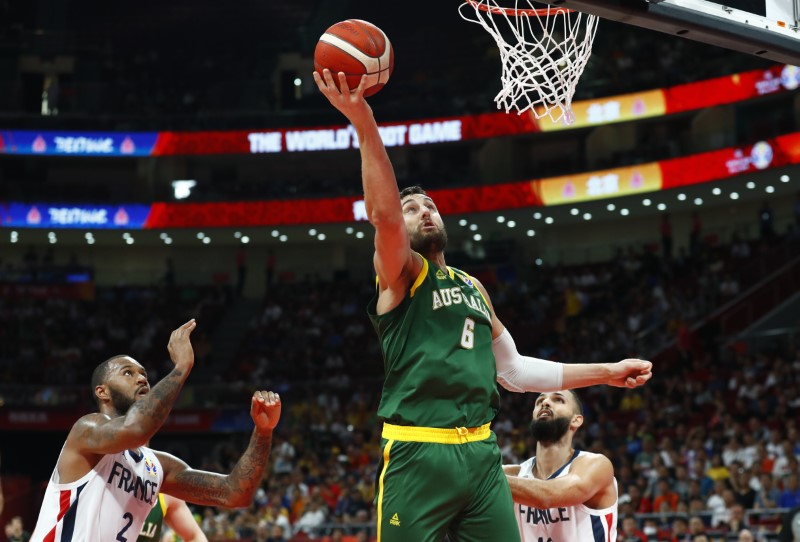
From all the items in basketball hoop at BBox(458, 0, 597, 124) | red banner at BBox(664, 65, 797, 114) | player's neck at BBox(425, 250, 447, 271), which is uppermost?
red banner at BBox(664, 65, 797, 114)

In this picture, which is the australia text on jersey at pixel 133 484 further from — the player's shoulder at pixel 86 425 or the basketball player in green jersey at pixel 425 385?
the basketball player in green jersey at pixel 425 385

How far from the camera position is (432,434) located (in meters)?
4.27

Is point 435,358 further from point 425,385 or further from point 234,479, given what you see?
point 234,479

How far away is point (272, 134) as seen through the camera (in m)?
30.7

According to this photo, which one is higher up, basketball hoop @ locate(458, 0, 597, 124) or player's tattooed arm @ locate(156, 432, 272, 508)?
basketball hoop @ locate(458, 0, 597, 124)

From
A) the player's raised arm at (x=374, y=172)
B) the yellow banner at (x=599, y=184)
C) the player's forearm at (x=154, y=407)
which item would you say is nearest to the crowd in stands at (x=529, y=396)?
the yellow banner at (x=599, y=184)

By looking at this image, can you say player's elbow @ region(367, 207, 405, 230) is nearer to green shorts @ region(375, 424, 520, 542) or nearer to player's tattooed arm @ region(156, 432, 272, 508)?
green shorts @ region(375, 424, 520, 542)

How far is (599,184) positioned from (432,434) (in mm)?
23688

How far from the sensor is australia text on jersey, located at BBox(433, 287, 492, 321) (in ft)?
14.5

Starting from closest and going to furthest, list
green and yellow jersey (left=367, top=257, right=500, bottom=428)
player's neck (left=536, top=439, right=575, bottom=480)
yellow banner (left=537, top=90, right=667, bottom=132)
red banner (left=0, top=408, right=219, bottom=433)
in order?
green and yellow jersey (left=367, top=257, right=500, bottom=428) → player's neck (left=536, top=439, right=575, bottom=480) → yellow banner (left=537, top=90, right=667, bottom=132) → red banner (left=0, top=408, right=219, bottom=433)

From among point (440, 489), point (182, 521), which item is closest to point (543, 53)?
point (440, 489)

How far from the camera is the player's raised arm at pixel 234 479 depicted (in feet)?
18.4

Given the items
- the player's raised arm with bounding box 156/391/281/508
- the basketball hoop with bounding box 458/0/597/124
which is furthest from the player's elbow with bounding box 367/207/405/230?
the basketball hoop with bounding box 458/0/597/124

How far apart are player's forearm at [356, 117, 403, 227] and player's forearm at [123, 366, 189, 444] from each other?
1.50m
